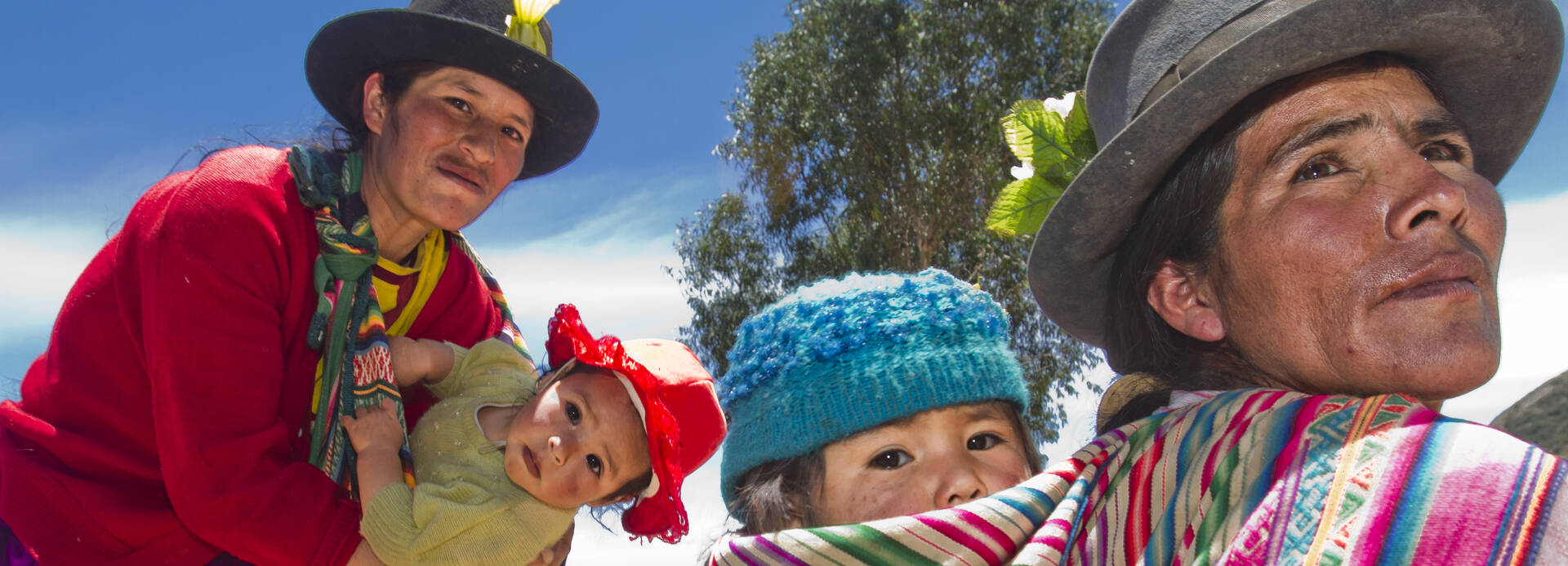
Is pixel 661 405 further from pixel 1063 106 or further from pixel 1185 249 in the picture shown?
pixel 1185 249

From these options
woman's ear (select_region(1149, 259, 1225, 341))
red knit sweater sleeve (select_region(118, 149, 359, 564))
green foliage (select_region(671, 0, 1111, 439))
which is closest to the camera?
woman's ear (select_region(1149, 259, 1225, 341))

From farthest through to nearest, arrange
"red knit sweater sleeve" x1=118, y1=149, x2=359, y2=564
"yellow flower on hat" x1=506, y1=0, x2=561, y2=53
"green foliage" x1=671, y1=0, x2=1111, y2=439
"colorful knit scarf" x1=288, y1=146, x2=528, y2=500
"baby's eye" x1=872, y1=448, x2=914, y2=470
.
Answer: "green foliage" x1=671, y1=0, x2=1111, y2=439 < "yellow flower on hat" x1=506, y1=0, x2=561, y2=53 < "colorful knit scarf" x1=288, y1=146, x2=528, y2=500 < "red knit sweater sleeve" x1=118, y1=149, x2=359, y2=564 < "baby's eye" x1=872, y1=448, x2=914, y2=470

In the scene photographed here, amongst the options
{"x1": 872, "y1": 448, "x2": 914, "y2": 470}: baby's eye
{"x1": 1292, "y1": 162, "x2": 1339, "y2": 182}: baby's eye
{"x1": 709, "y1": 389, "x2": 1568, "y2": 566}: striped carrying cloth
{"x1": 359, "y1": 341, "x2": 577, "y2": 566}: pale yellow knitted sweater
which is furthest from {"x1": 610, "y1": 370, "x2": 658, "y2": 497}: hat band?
{"x1": 1292, "y1": 162, "x2": 1339, "y2": 182}: baby's eye

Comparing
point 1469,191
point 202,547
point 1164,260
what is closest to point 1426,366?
point 1469,191

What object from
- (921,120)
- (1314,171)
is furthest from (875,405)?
(921,120)

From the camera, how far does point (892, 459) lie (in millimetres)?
2186

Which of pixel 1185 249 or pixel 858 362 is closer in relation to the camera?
pixel 1185 249

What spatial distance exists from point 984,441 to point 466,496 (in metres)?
1.38

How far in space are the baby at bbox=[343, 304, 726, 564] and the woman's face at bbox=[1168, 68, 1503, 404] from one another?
1.74 metres

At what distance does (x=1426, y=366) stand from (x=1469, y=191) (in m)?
0.37

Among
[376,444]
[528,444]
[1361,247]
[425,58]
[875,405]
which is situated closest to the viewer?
[1361,247]

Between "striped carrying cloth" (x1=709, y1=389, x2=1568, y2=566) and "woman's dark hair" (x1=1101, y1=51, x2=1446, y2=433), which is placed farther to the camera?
"woman's dark hair" (x1=1101, y1=51, x2=1446, y2=433)

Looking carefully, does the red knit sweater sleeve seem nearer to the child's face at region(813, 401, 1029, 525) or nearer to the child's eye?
the child's face at region(813, 401, 1029, 525)

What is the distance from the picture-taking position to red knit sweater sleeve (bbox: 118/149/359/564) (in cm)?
227
